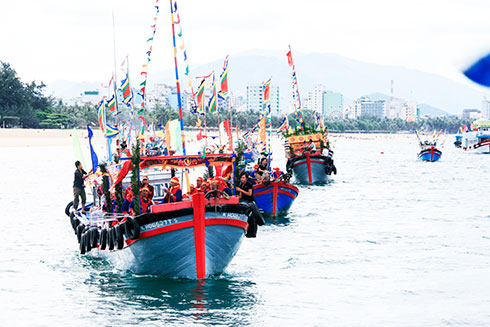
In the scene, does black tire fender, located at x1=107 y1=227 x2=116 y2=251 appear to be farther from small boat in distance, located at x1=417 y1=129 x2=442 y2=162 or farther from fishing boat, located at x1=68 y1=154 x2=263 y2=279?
small boat in distance, located at x1=417 y1=129 x2=442 y2=162

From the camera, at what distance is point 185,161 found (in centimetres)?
2166

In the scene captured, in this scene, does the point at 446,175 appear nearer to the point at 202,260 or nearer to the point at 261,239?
the point at 261,239

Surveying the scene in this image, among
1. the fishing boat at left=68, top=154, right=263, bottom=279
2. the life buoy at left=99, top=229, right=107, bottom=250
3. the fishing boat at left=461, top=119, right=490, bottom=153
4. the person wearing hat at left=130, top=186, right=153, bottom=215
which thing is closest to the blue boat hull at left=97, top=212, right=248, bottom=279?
the fishing boat at left=68, top=154, right=263, bottom=279

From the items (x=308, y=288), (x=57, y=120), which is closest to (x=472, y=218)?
(x=308, y=288)

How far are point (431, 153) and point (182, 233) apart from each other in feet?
283

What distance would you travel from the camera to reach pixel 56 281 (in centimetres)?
2259

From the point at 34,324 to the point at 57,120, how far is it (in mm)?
141228

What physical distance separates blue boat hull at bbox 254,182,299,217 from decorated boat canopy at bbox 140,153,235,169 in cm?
1230

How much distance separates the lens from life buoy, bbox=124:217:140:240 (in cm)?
1991

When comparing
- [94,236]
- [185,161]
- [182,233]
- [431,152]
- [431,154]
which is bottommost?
[431,154]

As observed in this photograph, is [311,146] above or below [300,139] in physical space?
below

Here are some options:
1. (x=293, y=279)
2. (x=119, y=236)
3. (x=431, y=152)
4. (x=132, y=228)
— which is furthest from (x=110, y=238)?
(x=431, y=152)

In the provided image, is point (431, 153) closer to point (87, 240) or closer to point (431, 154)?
point (431, 154)

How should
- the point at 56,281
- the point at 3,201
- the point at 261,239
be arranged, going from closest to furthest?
1. the point at 56,281
2. the point at 261,239
3. the point at 3,201
